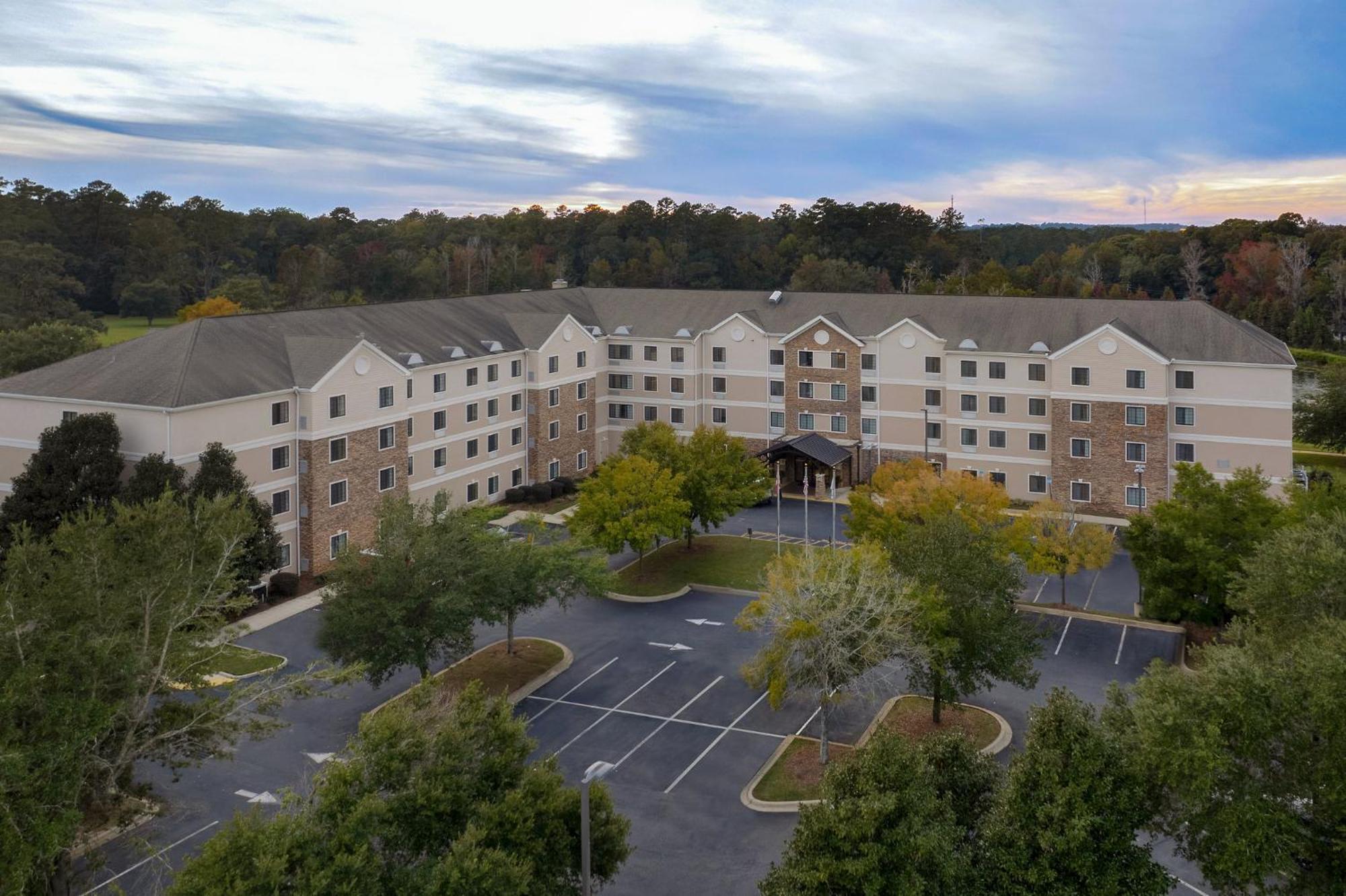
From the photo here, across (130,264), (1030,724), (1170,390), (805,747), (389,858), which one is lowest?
(805,747)

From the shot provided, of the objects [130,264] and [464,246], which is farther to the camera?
[464,246]

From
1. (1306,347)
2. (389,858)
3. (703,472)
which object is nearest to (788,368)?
(703,472)

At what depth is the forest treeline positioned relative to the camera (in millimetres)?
113062

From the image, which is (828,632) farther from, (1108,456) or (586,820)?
(1108,456)

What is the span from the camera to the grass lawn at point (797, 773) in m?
28.8

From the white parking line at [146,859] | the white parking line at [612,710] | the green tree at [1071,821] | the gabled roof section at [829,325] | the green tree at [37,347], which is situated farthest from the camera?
the green tree at [37,347]

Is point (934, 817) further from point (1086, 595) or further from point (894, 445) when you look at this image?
point (894, 445)

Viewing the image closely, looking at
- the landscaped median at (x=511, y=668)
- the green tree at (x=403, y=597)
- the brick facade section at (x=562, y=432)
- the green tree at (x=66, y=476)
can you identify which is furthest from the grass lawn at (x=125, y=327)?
the green tree at (x=403, y=597)

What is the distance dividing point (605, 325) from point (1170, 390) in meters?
33.4

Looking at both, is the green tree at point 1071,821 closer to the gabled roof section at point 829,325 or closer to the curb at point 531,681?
the curb at point 531,681

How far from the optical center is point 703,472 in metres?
49.8

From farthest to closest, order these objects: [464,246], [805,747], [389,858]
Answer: [464,246], [805,747], [389,858]

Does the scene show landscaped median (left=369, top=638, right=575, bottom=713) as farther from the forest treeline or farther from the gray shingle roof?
the forest treeline

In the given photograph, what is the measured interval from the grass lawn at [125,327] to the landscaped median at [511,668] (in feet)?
221
